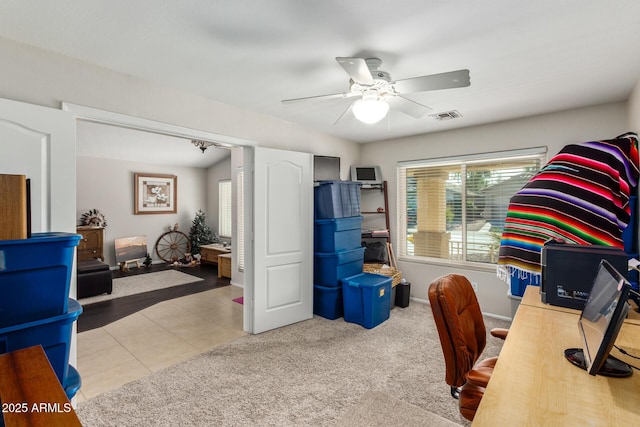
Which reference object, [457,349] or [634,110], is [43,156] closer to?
[457,349]

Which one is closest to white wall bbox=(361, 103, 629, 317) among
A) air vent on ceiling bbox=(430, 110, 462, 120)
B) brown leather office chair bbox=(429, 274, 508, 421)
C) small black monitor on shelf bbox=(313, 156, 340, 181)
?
air vent on ceiling bbox=(430, 110, 462, 120)

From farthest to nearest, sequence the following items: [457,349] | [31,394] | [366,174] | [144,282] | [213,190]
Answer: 1. [213,190]
2. [144,282]
3. [366,174]
4. [457,349]
5. [31,394]

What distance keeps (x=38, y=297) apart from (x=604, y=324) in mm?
2162

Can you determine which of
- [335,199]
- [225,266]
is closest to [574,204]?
[335,199]

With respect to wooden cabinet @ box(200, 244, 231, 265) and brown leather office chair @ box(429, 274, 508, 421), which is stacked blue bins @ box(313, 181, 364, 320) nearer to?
brown leather office chair @ box(429, 274, 508, 421)

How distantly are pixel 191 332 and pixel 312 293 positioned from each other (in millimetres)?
1393

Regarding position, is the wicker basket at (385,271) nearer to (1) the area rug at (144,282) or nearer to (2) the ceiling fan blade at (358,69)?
(2) the ceiling fan blade at (358,69)

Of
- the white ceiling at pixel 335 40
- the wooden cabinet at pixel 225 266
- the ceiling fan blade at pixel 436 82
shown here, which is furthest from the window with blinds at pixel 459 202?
the wooden cabinet at pixel 225 266

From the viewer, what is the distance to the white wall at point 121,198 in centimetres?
620

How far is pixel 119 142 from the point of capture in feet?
19.2

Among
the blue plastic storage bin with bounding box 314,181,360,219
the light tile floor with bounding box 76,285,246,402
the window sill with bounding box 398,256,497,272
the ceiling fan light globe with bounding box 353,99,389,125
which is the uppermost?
the ceiling fan light globe with bounding box 353,99,389,125

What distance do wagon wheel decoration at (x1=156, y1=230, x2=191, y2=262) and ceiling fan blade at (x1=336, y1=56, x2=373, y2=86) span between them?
6522mm

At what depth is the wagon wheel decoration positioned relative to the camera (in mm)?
7227

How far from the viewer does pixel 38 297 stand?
136cm
